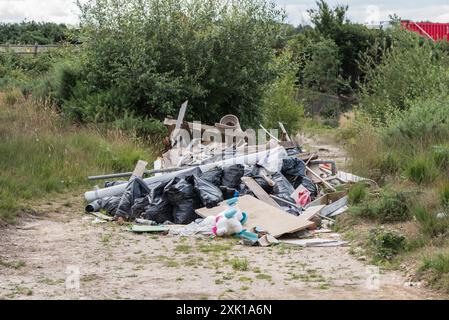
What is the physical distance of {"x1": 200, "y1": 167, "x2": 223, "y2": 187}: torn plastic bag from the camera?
11.3 m

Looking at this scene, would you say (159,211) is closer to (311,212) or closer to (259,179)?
(259,179)

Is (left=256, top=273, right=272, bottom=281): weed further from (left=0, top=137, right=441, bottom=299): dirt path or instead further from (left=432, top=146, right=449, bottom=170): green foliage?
(left=432, top=146, right=449, bottom=170): green foliage

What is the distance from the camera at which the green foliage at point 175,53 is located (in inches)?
654

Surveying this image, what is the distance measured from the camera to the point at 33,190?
11641 millimetres

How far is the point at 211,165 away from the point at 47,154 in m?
3.16

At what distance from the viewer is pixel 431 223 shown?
329 inches

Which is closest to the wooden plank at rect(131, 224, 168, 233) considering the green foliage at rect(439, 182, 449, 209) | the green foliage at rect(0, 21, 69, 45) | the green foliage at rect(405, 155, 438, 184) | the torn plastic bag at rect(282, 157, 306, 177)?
the torn plastic bag at rect(282, 157, 306, 177)

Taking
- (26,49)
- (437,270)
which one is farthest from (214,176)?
(26,49)

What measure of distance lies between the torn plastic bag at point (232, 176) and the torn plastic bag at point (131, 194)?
126 centimetres

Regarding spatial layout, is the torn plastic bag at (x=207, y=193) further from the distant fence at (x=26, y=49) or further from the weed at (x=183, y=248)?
the distant fence at (x=26, y=49)

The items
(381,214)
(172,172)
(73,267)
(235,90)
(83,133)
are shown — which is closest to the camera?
(73,267)
